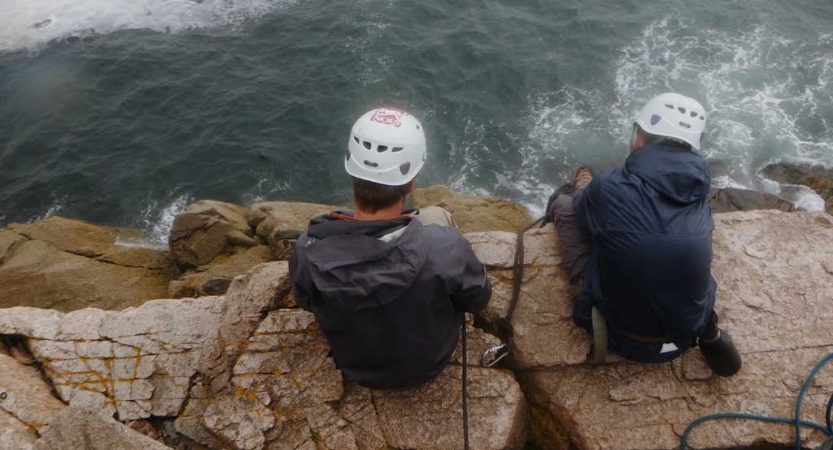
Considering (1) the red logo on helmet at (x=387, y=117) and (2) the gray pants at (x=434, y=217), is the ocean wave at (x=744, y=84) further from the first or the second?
(1) the red logo on helmet at (x=387, y=117)

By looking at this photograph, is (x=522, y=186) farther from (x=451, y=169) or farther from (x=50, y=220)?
(x=50, y=220)

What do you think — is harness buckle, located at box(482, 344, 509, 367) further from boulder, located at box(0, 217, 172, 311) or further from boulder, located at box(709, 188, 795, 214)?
boulder, located at box(709, 188, 795, 214)

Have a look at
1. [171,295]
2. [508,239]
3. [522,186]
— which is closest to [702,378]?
[508,239]

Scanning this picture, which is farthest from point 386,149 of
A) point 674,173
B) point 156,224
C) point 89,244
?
point 156,224

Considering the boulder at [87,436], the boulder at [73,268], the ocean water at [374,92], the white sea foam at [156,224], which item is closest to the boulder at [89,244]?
the boulder at [73,268]

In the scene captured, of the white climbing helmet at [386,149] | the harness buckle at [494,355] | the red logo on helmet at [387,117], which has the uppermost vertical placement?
the red logo on helmet at [387,117]

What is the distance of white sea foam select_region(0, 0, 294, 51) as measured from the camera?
22719 millimetres

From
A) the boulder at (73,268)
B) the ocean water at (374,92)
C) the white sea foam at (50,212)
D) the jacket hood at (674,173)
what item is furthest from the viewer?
the ocean water at (374,92)

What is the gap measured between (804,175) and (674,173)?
13.7m

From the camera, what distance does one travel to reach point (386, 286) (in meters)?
3.96

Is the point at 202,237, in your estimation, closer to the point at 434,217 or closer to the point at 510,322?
the point at 434,217

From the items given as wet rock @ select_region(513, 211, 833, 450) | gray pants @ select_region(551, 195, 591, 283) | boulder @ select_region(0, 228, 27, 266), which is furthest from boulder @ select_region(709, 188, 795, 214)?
boulder @ select_region(0, 228, 27, 266)

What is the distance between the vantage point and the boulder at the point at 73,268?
10.9 meters

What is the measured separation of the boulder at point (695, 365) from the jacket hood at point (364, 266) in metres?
2.16
